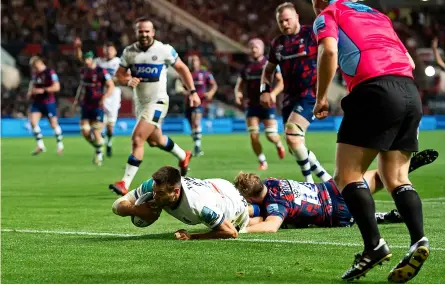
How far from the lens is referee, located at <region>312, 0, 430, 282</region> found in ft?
22.9

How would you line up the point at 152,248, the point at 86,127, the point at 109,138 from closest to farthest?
the point at 152,248, the point at 86,127, the point at 109,138

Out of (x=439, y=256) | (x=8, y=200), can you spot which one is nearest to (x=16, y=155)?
(x=8, y=200)

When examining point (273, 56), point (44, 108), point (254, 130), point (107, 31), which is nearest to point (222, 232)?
point (273, 56)

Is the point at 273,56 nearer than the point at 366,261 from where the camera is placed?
No

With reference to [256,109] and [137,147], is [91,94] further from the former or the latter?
[137,147]

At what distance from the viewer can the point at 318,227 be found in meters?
10.2

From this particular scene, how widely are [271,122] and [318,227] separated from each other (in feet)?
33.2

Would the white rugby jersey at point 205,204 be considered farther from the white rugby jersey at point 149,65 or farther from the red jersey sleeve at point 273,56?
the white rugby jersey at point 149,65

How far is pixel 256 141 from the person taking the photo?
20.2m

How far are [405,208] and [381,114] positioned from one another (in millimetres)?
688

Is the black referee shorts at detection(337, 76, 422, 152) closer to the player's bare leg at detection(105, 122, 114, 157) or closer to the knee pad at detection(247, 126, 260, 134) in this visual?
the knee pad at detection(247, 126, 260, 134)

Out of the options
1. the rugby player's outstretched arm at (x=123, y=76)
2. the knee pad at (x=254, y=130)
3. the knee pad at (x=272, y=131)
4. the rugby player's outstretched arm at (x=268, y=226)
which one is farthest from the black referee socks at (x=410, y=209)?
the knee pad at (x=254, y=130)

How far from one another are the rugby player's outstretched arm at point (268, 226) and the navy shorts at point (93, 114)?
1545 centimetres

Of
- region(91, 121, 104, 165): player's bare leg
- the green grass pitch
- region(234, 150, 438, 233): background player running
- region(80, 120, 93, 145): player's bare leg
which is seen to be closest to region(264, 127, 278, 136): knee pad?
region(91, 121, 104, 165): player's bare leg
